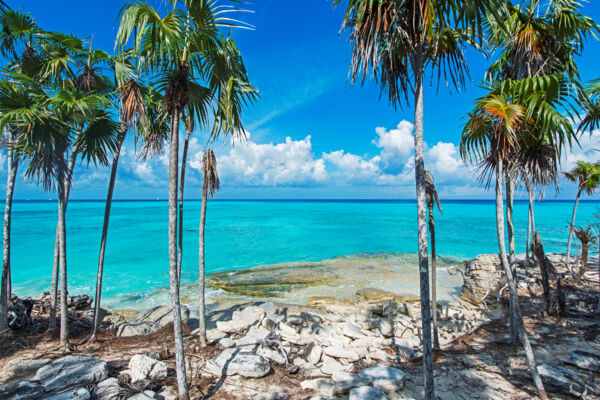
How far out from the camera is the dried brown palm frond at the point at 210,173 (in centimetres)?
1008

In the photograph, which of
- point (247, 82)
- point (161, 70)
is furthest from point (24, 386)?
point (247, 82)

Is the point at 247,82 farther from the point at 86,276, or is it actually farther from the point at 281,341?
the point at 86,276

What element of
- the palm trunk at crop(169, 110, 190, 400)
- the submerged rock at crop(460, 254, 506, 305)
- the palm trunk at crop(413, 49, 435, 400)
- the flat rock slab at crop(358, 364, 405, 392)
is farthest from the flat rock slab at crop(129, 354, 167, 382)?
the submerged rock at crop(460, 254, 506, 305)

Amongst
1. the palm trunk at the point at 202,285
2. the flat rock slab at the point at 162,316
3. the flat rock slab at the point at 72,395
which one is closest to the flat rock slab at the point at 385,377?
the palm trunk at the point at 202,285

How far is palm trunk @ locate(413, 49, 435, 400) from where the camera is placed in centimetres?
508

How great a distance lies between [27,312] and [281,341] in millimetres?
9692

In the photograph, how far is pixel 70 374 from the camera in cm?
688

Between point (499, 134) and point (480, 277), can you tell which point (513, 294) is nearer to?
point (499, 134)

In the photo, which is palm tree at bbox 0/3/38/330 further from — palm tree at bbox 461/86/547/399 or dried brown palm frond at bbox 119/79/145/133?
palm tree at bbox 461/86/547/399

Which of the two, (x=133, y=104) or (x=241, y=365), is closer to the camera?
(x=133, y=104)

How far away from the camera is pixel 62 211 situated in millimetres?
9062

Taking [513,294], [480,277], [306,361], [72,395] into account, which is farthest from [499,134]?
[480,277]

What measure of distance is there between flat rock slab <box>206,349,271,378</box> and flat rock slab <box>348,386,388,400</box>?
253cm

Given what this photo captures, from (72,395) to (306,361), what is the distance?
5.70m
